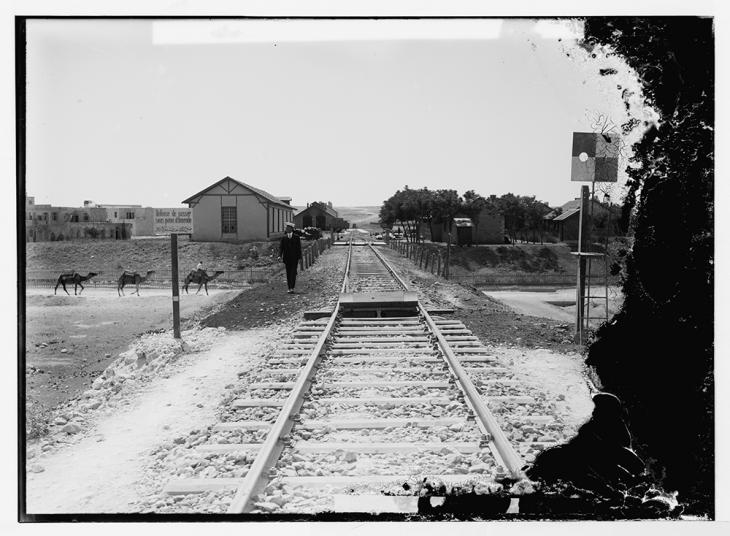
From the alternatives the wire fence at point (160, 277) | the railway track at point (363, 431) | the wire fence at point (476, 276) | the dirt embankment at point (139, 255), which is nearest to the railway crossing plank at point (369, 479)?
the railway track at point (363, 431)

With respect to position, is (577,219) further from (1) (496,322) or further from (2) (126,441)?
(2) (126,441)

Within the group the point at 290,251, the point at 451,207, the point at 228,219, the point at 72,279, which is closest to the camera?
the point at 72,279

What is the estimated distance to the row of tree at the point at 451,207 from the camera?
4.59m

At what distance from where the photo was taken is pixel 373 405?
150 inches

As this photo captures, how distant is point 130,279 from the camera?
602 centimetres

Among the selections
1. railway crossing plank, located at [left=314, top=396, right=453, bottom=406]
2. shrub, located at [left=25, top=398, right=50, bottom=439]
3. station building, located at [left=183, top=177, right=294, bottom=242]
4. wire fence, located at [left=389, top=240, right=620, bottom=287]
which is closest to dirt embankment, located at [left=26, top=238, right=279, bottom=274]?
station building, located at [left=183, top=177, right=294, bottom=242]

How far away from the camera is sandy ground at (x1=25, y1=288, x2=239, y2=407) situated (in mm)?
3520

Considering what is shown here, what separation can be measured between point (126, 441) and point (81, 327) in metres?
4.16

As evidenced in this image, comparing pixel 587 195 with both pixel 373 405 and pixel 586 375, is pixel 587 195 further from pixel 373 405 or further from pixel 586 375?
pixel 373 405

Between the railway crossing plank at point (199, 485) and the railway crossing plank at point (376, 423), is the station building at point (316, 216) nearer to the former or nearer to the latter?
the railway crossing plank at point (376, 423)

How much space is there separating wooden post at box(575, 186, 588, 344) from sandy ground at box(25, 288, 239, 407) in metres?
3.69

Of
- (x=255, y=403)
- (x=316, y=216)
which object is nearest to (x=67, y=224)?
(x=255, y=403)
